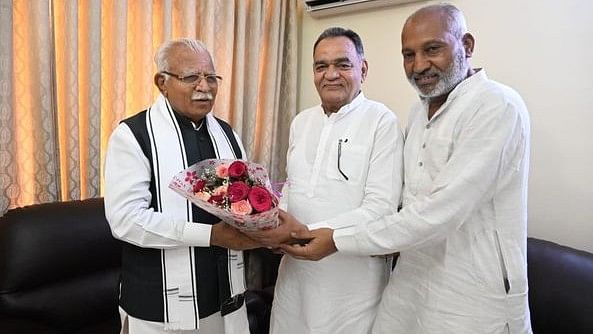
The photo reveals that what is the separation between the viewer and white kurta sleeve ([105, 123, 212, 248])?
49.7 inches

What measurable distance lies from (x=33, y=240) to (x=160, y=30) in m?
1.32

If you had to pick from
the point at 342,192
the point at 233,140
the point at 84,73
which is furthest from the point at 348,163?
the point at 84,73

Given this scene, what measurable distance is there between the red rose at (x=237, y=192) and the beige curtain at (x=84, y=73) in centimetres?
131

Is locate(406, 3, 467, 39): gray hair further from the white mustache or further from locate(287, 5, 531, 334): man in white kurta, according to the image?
the white mustache

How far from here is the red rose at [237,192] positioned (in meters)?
1.20

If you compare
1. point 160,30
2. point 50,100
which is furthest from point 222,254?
point 160,30

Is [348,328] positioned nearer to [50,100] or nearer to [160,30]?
[50,100]

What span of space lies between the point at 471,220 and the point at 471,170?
6.7 inches

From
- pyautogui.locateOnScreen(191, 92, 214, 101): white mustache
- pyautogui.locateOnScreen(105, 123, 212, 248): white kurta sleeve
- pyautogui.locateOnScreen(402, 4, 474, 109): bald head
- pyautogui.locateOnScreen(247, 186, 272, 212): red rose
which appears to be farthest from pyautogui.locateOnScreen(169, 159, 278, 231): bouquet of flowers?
pyautogui.locateOnScreen(402, 4, 474, 109): bald head

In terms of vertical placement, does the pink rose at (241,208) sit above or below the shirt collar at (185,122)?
below

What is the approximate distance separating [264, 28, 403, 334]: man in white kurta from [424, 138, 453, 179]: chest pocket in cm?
16

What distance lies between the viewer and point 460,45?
52.6 inches

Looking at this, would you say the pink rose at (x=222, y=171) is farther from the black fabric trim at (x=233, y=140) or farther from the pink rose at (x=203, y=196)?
the black fabric trim at (x=233, y=140)

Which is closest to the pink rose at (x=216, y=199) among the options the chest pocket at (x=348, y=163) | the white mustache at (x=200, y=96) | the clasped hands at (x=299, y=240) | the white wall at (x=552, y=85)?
the clasped hands at (x=299, y=240)
